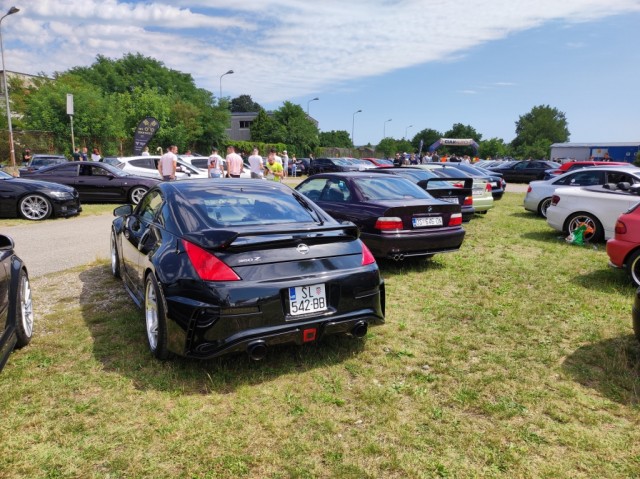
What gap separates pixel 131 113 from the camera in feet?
134

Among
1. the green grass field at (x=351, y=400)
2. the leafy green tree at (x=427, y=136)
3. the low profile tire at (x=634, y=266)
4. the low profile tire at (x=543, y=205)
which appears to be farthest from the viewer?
the leafy green tree at (x=427, y=136)

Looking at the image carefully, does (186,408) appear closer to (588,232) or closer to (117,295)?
(117,295)

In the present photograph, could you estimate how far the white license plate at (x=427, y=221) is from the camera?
6.32m

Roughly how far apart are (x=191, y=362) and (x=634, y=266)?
5.33m

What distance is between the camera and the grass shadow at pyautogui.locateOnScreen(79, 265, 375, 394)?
11.1 feet

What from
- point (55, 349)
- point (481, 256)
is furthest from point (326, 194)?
point (55, 349)

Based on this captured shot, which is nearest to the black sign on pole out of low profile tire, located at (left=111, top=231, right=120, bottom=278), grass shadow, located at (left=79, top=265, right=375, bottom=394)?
low profile tire, located at (left=111, top=231, right=120, bottom=278)

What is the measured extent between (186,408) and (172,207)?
5.69 ft

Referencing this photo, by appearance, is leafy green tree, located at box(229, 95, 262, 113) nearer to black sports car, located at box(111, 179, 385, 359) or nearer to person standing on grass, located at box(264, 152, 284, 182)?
person standing on grass, located at box(264, 152, 284, 182)

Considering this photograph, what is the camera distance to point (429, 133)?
138250 millimetres

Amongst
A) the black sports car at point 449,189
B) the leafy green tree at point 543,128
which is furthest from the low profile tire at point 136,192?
the leafy green tree at point 543,128

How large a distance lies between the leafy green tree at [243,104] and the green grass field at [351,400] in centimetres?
13696

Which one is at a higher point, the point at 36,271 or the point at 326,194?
the point at 326,194

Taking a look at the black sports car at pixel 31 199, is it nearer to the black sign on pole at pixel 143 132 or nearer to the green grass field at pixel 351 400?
the green grass field at pixel 351 400
